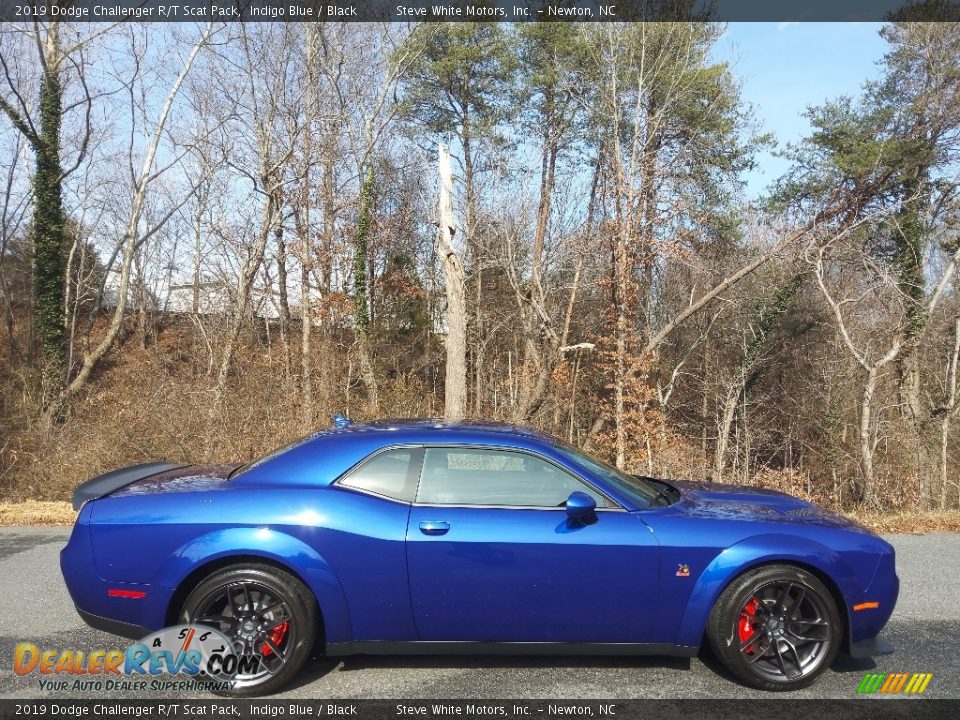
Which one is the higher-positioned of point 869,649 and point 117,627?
point 117,627

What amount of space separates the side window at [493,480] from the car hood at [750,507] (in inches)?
25.5

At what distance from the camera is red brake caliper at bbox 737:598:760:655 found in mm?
3602

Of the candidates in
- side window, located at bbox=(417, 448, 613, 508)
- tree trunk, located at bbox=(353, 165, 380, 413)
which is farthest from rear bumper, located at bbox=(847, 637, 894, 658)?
tree trunk, located at bbox=(353, 165, 380, 413)

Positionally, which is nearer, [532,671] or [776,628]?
[776,628]

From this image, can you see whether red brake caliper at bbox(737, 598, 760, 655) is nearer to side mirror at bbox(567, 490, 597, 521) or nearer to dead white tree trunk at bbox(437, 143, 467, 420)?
side mirror at bbox(567, 490, 597, 521)

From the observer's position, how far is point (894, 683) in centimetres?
365

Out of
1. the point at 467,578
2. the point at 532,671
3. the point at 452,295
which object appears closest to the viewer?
the point at 467,578

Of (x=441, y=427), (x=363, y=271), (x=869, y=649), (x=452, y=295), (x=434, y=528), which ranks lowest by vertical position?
(x=869, y=649)

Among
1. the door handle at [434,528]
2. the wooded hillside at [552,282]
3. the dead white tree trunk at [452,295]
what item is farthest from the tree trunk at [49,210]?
the door handle at [434,528]

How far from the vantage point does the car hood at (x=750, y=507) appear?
386 centimetres

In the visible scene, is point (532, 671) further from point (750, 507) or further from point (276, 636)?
point (750, 507)

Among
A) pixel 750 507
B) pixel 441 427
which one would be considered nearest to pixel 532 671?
pixel 441 427

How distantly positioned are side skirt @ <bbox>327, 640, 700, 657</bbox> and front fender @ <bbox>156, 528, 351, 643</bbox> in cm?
14

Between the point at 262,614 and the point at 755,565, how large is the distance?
2.59 meters
